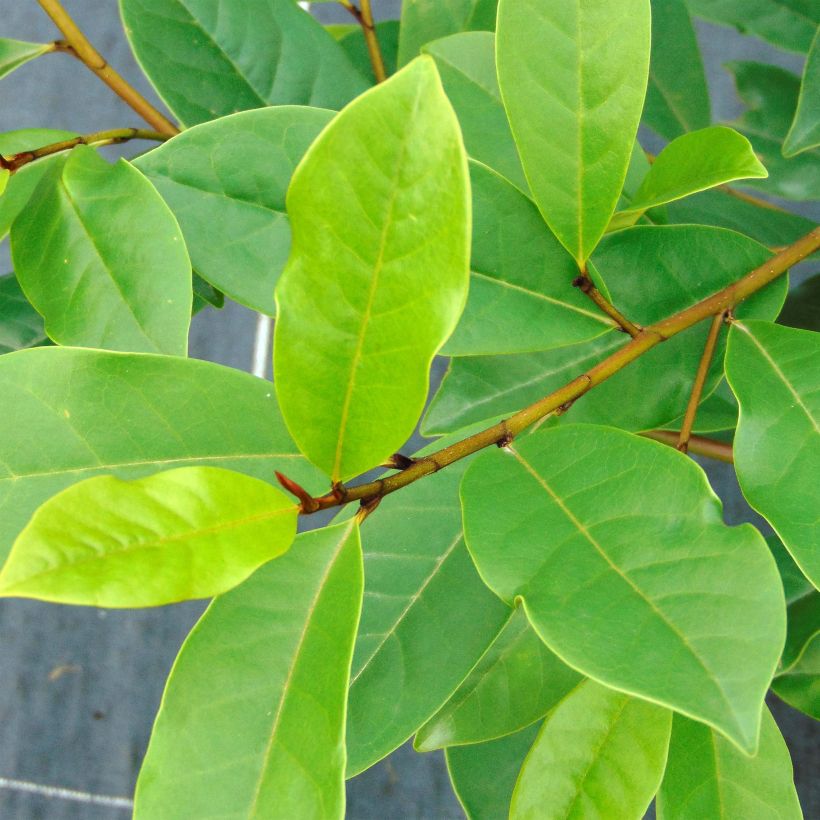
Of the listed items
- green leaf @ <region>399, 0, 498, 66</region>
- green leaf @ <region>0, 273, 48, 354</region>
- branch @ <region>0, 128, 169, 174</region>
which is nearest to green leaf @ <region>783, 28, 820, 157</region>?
green leaf @ <region>399, 0, 498, 66</region>

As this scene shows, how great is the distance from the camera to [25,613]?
132 centimetres

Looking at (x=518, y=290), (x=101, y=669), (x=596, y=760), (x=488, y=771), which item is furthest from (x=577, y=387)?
(x=101, y=669)

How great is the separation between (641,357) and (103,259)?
0.32 meters

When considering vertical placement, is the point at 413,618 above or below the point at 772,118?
below

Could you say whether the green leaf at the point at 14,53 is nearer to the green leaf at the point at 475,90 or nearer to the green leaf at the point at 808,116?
the green leaf at the point at 475,90

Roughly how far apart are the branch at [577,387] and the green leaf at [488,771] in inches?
11.8

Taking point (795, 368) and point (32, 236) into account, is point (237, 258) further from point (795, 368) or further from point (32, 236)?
point (795, 368)

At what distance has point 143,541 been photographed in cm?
29

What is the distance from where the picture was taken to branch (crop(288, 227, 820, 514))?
0.36 m

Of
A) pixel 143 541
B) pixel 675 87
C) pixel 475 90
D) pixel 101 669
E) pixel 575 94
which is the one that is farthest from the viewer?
pixel 101 669

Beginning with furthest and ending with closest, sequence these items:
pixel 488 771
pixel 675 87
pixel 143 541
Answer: pixel 675 87, pixel 488 771, pixel 143 541

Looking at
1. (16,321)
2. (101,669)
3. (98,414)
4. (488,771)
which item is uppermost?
(98,414)

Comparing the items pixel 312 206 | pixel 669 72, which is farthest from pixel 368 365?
pixel 669 72

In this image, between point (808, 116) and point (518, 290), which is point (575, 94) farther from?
point (808, 116)
